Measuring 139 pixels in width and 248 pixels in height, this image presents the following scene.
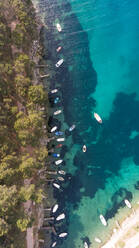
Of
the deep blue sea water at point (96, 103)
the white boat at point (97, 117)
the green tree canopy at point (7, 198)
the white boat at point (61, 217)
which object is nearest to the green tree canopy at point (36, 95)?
the deep blue sea water at point (96, 103)

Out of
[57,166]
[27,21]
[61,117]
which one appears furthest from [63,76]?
[57,166]

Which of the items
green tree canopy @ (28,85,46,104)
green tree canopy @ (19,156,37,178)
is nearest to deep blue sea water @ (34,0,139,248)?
green tree canopy @ (28,85,46,104)

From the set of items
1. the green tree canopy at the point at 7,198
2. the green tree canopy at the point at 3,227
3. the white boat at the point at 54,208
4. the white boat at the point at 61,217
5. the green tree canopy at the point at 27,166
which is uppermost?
the green tree canopy at the point at 27,166

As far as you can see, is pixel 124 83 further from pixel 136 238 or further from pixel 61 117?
pixel 136 238

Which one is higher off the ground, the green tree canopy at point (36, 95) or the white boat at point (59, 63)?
the white boat at point (59, 63)

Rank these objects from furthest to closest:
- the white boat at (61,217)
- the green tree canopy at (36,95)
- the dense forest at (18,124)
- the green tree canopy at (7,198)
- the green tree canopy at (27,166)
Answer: the white boat at (61,217) → the green tree canopy at (36,95) → the green tree canopy at (27,166) → the dense forest at (18,124) → the green tree canopy at (7,198)

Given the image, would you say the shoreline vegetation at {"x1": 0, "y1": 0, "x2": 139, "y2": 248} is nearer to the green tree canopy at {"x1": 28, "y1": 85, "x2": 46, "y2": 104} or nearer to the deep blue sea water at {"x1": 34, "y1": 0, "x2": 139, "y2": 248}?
the green tree canopy at {"x1": 28, "y1": 85, "x2": 46, "y2": 104}

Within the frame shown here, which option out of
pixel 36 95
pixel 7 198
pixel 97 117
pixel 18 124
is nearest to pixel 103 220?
pixel 7 198

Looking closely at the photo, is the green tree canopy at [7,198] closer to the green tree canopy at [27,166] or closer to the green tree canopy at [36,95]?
the green tree canopy at [27,166]
